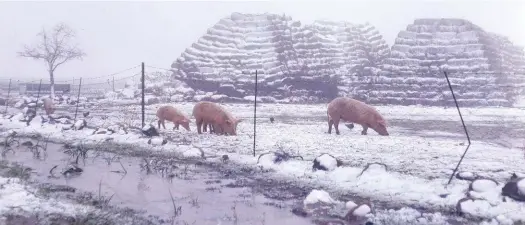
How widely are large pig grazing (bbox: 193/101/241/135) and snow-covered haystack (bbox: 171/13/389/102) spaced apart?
22945 mm

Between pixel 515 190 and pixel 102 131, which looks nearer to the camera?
pixel 515 190

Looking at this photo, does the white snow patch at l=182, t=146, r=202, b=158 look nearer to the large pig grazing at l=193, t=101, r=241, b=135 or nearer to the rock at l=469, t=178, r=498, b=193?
the large pig grazing at l=193, t=101, r=241, b=135

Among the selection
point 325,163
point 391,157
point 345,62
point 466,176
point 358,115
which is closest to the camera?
point 466,176

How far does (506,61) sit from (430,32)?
7267 millimetres

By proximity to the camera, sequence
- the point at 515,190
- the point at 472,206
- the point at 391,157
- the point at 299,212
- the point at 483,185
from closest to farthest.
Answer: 1. the point at 472,206
2. the point at 515,190
3. the point at 299,212
4. the point at 483,185
5. the point at 391,157

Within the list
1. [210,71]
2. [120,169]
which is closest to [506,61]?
[210,71]

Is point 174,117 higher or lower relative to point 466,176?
higher

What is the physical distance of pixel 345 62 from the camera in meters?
42.1

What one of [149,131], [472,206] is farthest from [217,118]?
[472,206]

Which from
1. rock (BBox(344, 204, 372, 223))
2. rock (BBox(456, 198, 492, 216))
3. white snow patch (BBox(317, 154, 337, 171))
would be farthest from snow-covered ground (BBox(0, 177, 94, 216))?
rock (BBox(456, 198, 492, 216))

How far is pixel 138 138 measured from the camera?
1141cm

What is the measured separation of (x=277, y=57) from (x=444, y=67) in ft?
46.0

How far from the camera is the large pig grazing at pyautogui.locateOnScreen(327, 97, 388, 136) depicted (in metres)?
12.8

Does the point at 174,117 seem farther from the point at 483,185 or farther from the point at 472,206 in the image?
the point at 472,206
